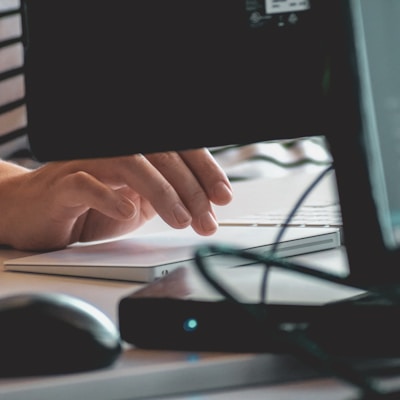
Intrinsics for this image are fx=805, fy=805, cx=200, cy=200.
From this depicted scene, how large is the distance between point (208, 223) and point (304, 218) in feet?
0.36

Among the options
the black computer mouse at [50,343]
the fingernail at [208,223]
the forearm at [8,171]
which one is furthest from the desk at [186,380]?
the forearm at [8,171]

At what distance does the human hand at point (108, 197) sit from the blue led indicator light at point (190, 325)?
317 mm

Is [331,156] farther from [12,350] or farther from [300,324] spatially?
[12,350]

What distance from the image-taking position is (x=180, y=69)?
584 mm

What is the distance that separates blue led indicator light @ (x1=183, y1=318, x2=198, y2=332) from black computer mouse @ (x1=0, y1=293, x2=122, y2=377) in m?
0.04

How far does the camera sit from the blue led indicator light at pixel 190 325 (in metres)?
0.43

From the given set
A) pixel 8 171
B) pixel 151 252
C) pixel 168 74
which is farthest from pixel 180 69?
pixel 8 171

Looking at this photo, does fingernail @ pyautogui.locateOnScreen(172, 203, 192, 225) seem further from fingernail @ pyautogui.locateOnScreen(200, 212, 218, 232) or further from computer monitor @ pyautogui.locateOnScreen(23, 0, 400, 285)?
computer monitor @ pyautogui.locateOnScreen(23, 0, 400, 285)

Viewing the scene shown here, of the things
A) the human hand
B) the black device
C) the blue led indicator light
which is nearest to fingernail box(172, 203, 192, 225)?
the human hand

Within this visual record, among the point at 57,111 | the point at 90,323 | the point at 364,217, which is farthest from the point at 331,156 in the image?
the point at 57,111

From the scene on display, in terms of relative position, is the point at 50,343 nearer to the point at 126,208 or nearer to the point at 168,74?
the point at 168,74

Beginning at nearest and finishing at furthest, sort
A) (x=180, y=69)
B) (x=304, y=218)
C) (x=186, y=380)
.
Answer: (x=186, y=380) < (x=180, y=69) < (x=304, y=218)

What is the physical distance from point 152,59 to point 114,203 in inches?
7.8

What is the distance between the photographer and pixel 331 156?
1.46 feet
